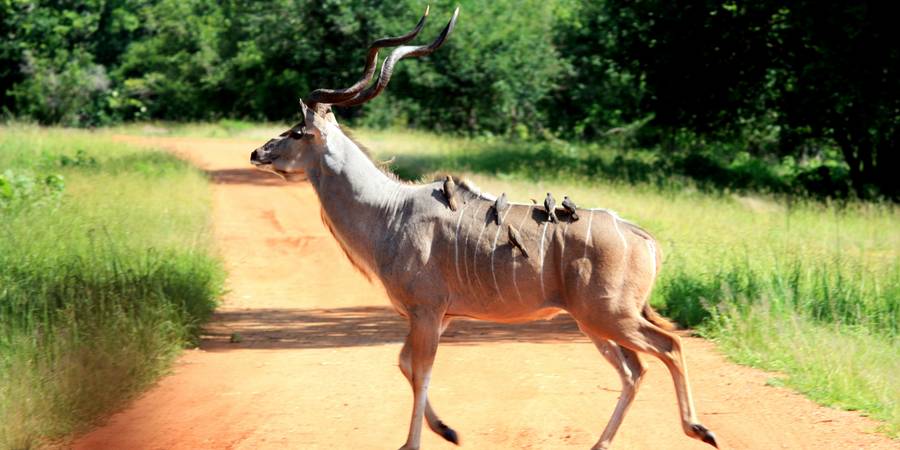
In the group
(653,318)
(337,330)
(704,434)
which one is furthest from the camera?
(337,330)

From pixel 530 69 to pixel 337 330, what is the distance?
25.6m

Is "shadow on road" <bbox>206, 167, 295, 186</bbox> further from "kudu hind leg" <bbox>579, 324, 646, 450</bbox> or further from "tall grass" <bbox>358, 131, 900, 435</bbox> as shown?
"kudu hind leg" <bbox>579, 324, 646, 450</bbox>

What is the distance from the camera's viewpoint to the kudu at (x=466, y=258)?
654cm

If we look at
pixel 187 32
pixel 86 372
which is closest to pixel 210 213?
pixel 86 372

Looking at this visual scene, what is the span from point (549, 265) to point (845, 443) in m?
2.22

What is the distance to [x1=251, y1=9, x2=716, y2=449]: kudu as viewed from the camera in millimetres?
6535

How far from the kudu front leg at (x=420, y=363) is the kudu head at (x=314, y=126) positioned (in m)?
1.35

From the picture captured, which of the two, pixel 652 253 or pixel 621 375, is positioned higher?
pixel 652 253

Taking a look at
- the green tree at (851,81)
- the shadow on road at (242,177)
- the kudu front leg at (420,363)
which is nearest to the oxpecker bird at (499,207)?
the kudu front leg at (420,363)

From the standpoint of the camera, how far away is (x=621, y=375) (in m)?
6.88

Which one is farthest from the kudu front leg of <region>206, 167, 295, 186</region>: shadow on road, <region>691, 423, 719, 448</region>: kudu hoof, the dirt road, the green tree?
<region>206, 167, 295, 186</region>: shadow on road

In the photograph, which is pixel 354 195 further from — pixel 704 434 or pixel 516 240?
pixel 704 434

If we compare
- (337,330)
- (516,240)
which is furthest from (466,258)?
(337,330)

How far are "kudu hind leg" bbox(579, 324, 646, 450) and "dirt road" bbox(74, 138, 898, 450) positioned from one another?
0.31m
